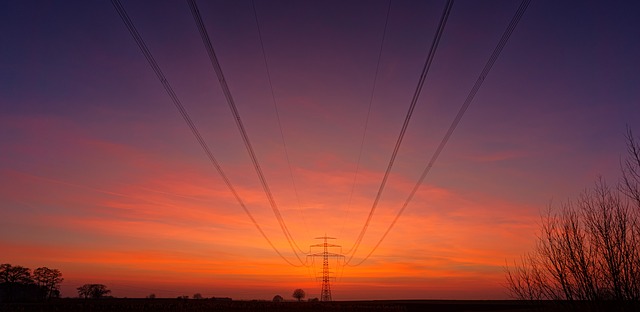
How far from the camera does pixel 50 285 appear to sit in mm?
136125

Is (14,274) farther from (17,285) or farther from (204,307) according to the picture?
(204,307)

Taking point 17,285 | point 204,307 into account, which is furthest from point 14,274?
point 204,307

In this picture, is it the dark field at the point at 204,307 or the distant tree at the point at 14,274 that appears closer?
the dark field at the point at 204,307

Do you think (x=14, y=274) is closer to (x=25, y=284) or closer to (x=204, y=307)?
(x=25, y=284)

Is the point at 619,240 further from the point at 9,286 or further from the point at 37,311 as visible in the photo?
the point at 9,286

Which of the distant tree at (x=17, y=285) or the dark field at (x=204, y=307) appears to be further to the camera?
the distant tree at (x=17, y=285)

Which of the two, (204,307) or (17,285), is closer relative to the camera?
(204,307)

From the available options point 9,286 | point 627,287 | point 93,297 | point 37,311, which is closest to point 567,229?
point 627,287

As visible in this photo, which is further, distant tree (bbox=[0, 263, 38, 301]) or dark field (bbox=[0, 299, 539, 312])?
distant tree (bbox=[0, 263, 38, 301])

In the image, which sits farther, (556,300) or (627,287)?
(556,300)

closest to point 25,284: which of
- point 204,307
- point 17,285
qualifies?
point 17,285

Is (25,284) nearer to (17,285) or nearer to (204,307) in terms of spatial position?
(17,285)

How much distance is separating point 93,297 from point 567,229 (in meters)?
169

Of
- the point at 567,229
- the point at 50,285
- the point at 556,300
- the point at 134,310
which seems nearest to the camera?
the point at 556,300
